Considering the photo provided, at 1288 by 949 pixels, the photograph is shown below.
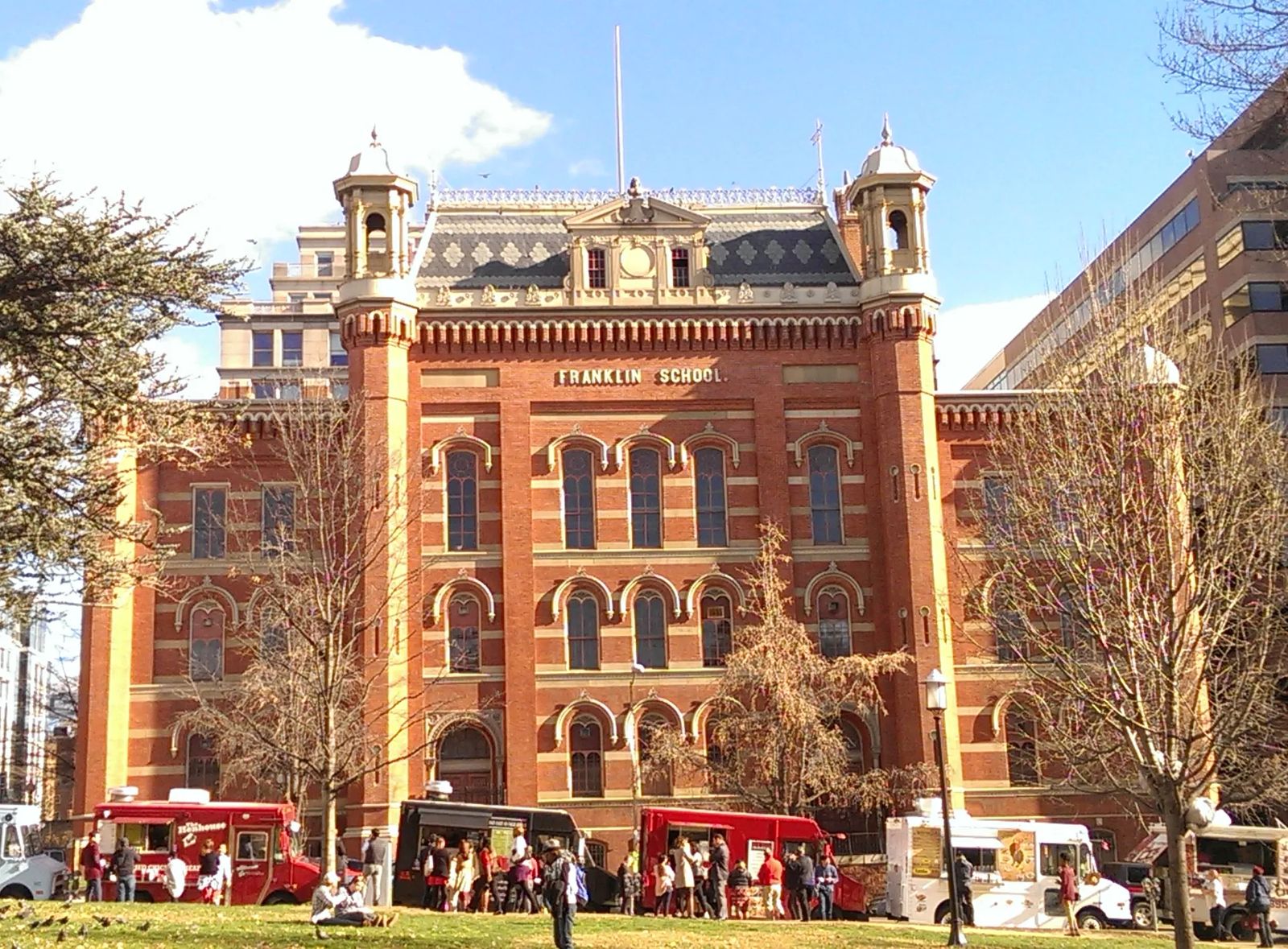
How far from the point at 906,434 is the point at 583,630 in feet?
37.0

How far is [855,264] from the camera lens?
50562 mm

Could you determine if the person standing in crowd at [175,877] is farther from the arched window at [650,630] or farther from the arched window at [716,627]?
Result: the arched window at [716,627]

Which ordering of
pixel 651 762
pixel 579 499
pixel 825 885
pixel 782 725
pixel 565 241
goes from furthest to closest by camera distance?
1. pixel 565 241
2. pixel 579 499
3. pixel 651 762
4. pixel 782 725
5. pixel 825 885

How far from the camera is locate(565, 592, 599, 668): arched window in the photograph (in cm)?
4600

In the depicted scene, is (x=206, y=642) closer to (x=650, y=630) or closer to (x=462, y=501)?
(x=462, y=501)

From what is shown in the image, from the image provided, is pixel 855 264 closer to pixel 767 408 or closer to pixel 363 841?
pixel 767 408

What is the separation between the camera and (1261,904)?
33.4 meters

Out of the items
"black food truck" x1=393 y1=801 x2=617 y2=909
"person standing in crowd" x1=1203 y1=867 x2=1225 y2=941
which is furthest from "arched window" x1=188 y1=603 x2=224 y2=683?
"person standing in crowd" x1=1203 y1=867 x2=1225 y2=941

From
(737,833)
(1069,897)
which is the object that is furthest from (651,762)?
(1069,897)

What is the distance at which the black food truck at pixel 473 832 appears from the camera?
36094mm

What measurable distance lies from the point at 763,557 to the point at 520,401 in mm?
8837

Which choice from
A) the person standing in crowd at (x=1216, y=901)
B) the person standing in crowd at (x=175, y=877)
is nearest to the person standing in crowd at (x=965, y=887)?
the person standing in crowd at (x=1216, y=901)

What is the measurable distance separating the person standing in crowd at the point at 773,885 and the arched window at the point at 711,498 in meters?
12.7

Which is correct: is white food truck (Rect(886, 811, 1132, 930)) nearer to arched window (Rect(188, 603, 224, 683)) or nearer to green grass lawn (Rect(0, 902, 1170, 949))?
green grass lawn (Rect(0, 902, 1170, 949))
